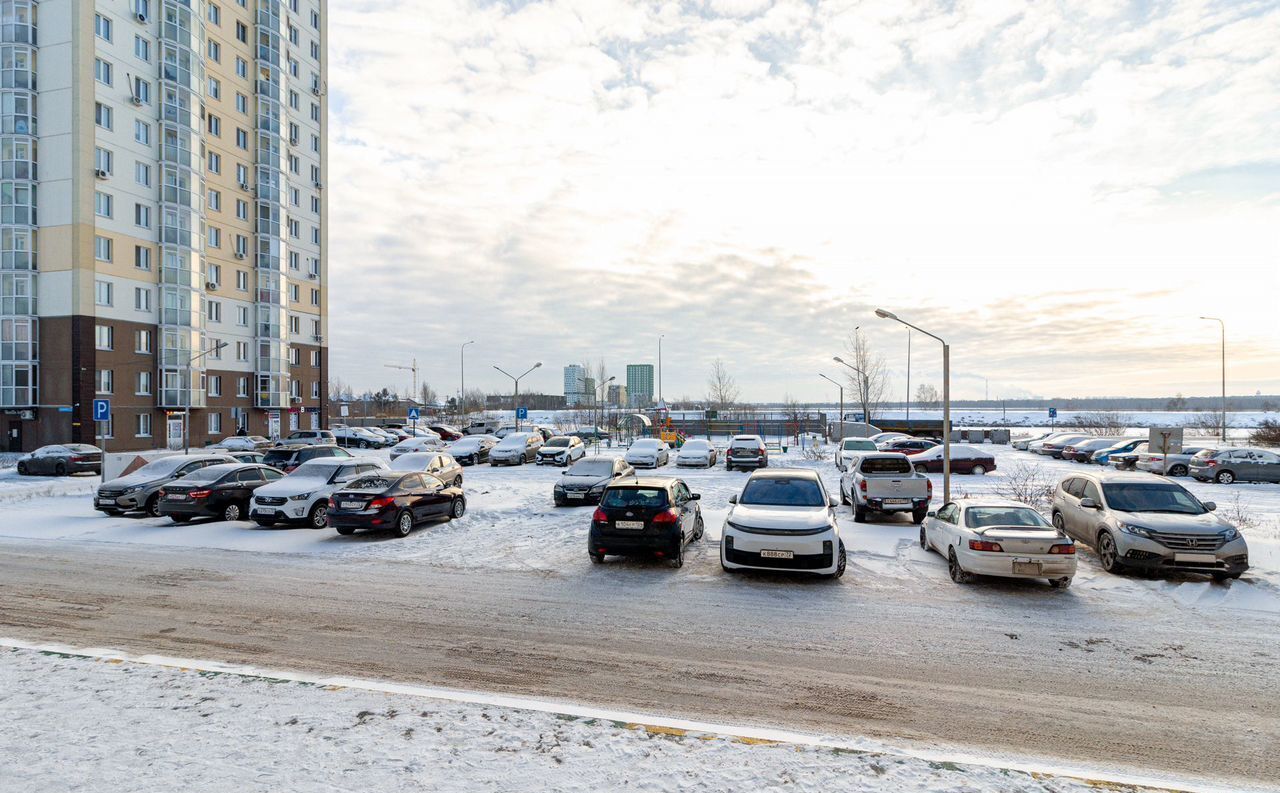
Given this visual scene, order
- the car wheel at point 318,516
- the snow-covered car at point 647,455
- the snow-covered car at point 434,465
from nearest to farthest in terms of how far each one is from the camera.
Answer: the car wheel at point 318,516 → the snow-covered car at point 434,465 → the snow-covered car at point 647,455

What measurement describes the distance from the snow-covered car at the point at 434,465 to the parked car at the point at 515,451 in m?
13.1

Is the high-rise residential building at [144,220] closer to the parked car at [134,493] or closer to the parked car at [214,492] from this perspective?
the parked car at [134,493]

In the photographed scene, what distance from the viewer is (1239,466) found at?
89.1ft

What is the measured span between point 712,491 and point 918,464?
498 inches

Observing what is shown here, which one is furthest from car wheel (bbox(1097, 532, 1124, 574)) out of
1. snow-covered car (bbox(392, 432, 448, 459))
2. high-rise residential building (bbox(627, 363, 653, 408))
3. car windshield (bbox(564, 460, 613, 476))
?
high-rise residential building (bbox(627, 363, 653, 408))

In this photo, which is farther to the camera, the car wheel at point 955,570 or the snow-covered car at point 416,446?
the snow-covered car at point 416,446

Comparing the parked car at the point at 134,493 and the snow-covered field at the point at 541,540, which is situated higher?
the parked car at the point at 134,493

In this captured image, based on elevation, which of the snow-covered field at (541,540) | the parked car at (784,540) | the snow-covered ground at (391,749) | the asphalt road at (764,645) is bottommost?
the snow-covered field at (541,540)

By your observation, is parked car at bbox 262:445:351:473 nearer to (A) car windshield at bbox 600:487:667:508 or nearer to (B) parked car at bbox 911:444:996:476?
(A) car windshield at bbox 600:487:667:508

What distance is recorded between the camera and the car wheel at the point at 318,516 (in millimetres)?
16594

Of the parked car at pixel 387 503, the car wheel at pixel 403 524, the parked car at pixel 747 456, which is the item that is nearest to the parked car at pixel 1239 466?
the parked car at pixel 747 456

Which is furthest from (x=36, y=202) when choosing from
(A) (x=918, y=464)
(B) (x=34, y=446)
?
(A) (x=918, y=464)

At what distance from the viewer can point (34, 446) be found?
129 feet

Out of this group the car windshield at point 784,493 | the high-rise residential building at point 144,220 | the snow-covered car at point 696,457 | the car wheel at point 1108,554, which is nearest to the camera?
the car wheel at point 1108,554
